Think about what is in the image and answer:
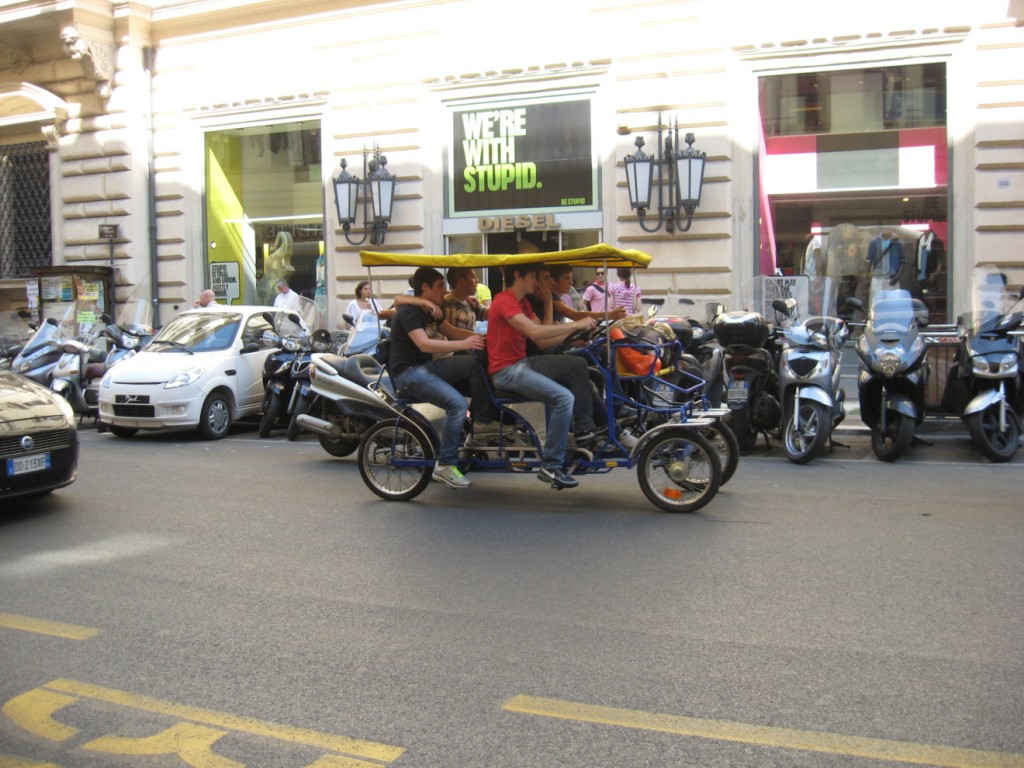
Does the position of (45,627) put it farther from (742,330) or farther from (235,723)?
(742,330)

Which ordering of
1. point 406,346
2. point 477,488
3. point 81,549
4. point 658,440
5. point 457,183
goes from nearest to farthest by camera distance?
point 81,549 < point 658,440 < point 406,346 < point 477,488 < point 457,183

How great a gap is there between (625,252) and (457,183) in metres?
9.72

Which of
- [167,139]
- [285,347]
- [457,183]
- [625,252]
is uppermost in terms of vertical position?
[167,139]

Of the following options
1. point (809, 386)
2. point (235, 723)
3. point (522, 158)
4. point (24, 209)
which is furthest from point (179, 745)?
point (24, 209)

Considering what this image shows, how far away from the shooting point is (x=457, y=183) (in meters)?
16.5

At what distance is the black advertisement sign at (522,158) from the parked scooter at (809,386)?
637 cm

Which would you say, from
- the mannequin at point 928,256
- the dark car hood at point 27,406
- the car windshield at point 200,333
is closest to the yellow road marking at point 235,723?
the dark car hood at point 27,406

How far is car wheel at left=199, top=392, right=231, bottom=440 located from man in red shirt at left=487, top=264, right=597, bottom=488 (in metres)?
5.60

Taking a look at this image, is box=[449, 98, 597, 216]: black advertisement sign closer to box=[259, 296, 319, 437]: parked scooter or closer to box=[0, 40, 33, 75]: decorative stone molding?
box=[259, 296, 319, 437]: parked scooter

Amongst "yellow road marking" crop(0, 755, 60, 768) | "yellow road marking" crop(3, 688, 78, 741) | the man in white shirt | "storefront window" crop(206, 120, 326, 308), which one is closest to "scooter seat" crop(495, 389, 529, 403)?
"yellow road marking" crop(3, 688, 78, 741)

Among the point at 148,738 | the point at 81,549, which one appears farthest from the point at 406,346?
the point at 148,738

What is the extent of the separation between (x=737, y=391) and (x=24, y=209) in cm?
1685

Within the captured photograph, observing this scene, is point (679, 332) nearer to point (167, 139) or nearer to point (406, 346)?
point (406, 346)

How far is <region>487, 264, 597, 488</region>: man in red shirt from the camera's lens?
280 inches
